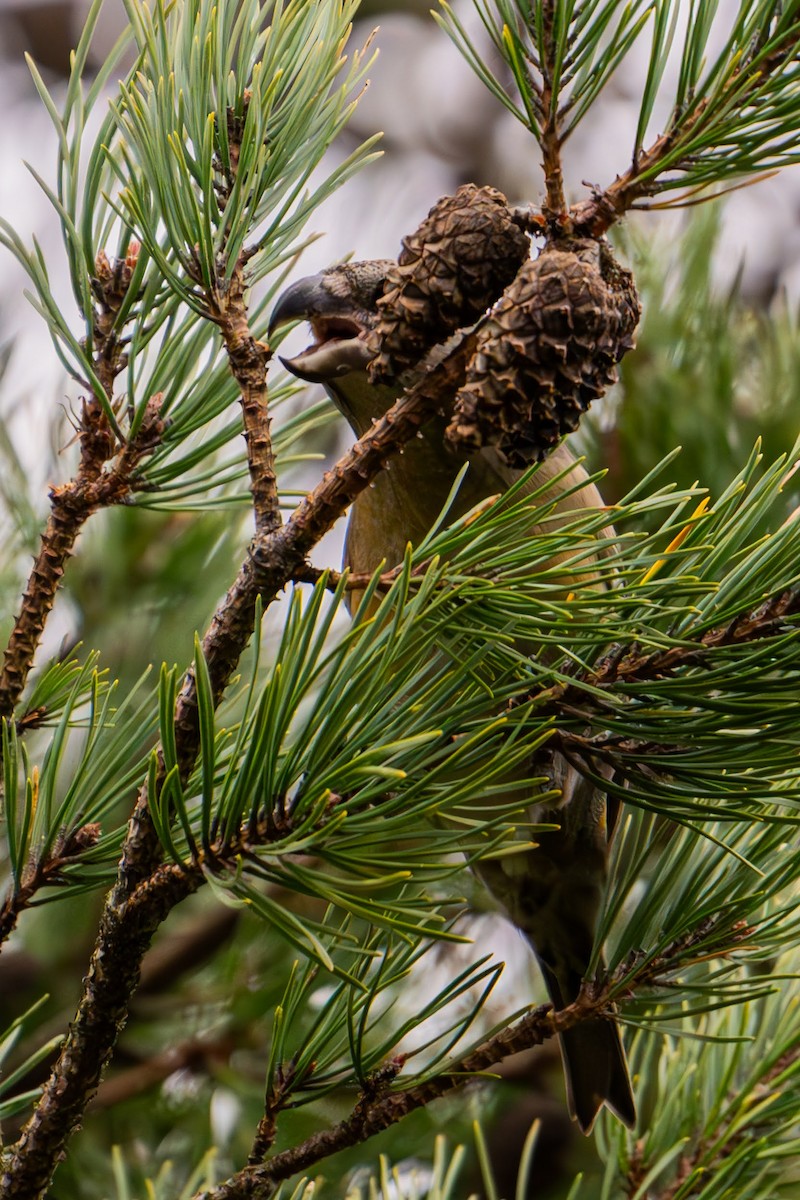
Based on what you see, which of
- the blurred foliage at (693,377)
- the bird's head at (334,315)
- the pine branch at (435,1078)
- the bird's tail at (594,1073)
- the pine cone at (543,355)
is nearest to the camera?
the pine cone at (543,355)

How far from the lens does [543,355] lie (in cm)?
73

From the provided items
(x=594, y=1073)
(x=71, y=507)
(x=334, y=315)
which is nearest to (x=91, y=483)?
(x=71, y=507)

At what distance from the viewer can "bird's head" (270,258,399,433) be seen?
1.13 m

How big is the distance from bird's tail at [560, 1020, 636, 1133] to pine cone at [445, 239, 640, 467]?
0.85 meters

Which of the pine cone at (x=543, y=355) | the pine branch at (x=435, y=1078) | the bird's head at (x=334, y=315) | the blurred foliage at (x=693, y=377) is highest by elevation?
the blurred foliage at (x=693, y=377)

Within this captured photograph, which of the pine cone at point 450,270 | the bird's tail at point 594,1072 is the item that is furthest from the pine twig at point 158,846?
the bird's tail at point 594,1072

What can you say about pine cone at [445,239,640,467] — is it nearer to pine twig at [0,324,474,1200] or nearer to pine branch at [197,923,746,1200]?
pine twig at [0,324,474,1200]

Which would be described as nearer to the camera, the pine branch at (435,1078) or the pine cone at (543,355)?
the pine cone at (543,355)

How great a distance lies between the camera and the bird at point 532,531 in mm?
1171

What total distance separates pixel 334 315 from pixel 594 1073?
2.92 ft

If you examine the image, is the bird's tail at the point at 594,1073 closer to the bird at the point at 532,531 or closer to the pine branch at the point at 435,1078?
the bird at the point at 532,531

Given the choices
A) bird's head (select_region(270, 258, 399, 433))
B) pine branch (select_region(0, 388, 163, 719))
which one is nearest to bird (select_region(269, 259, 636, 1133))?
bird's head (select_region(270, 258, 399, 433))

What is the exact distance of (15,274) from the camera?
117 inches

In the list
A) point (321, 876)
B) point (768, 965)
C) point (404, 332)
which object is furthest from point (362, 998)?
point (768, 965)
